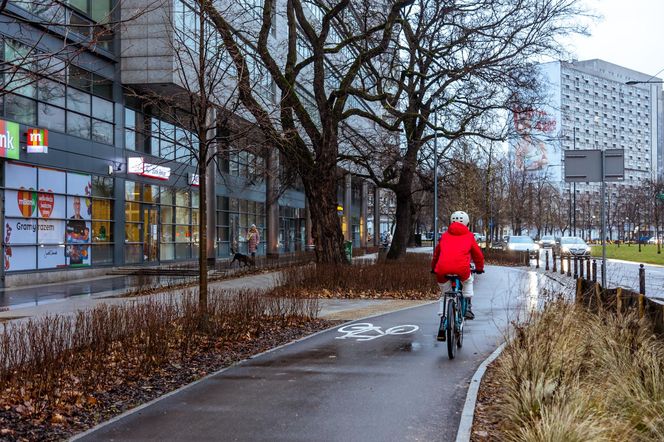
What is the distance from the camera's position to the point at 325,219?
64.0ft

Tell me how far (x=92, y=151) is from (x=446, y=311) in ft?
63.5

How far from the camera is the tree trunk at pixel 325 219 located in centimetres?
1953

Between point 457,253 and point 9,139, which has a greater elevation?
point 9,139

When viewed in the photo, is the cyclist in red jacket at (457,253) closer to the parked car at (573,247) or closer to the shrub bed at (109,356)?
the shrub bed at (109,356)

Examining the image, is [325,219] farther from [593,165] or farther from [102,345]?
[102,345]

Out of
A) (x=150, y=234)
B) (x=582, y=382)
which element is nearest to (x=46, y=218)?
(x=150, y=234)

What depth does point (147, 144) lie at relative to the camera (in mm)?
29109

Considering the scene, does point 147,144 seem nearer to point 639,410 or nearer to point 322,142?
point 322,142

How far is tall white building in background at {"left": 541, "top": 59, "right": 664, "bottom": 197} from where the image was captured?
15112 centimetres

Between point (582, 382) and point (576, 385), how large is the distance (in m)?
0.34

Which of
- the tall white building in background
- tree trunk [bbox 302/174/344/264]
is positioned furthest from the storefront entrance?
the tall white building in background

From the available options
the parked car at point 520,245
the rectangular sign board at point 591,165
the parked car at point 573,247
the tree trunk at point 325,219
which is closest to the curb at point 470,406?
the rectangular sign board at point 591,165

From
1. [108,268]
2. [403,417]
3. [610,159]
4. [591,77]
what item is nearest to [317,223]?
[610,159]

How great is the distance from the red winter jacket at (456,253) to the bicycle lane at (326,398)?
1165 mm
